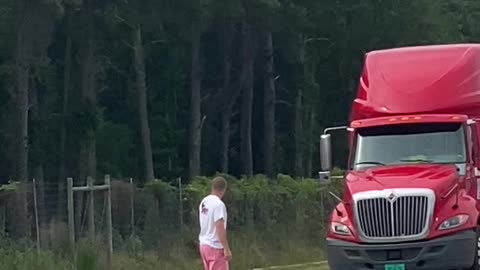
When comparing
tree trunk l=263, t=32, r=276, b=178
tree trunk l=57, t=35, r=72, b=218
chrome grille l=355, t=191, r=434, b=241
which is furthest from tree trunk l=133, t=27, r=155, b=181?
chrome grille l=355, t=191, r=434, b=241

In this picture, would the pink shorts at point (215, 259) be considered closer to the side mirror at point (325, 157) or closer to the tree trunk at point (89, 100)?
the side mirror at point (325, 157)

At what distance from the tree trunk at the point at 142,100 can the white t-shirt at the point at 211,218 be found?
49307mm

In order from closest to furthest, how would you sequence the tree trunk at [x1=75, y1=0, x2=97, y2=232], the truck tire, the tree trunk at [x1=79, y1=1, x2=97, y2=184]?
the truck tire < the tree trunk at [x1=75, y1=0, x2=97, y2=232] < the tree trunk at [x1=79, y1=1, x2=97, y2=184]

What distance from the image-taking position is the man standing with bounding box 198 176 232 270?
62.6 ft

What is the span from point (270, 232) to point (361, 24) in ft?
125

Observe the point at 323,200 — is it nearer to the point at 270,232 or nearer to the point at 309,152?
the point at 270,232

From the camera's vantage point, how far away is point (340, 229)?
21016 mm

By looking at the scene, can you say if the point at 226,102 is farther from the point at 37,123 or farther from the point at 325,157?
the point at 325,157

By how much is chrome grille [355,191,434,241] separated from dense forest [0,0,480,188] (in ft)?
131

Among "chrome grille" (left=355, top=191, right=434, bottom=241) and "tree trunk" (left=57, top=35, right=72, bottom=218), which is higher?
"tree trunk" (left=57, top=35, right=72, bottom=218)

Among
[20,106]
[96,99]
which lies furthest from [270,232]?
[96,99]

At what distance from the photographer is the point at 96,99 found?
69875 mm

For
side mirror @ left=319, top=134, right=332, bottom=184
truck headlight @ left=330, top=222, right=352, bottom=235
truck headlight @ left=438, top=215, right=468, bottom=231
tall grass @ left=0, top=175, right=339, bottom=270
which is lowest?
tall grass @ left=0, top=175, right=339, bottom=270

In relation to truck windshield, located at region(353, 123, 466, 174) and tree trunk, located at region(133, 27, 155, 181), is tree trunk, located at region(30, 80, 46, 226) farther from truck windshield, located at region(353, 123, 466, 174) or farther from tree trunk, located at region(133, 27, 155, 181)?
truck windshield, located at region(353, 123, 466, 174)
